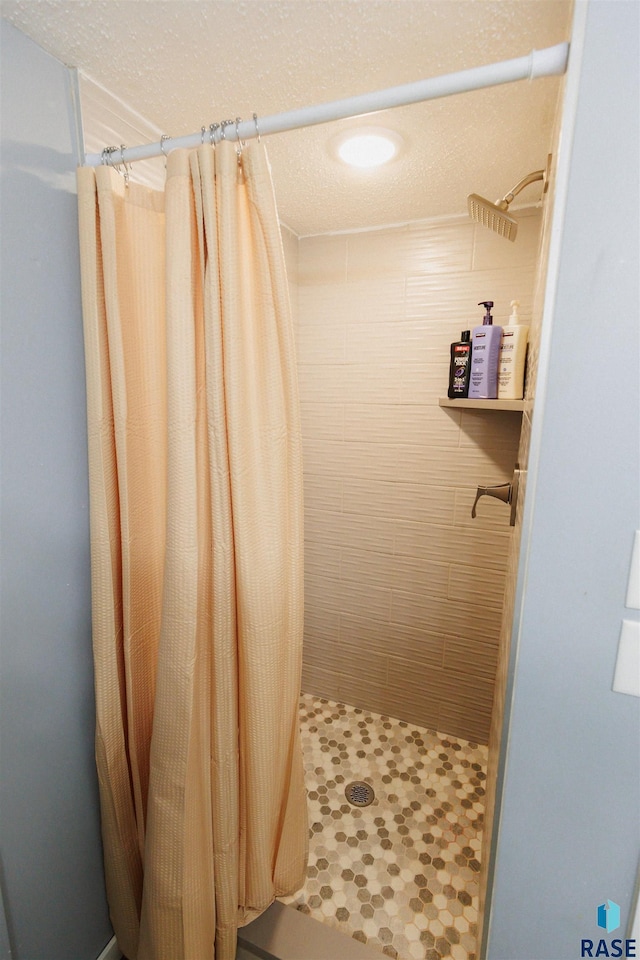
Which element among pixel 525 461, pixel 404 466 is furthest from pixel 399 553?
pixel 525 461

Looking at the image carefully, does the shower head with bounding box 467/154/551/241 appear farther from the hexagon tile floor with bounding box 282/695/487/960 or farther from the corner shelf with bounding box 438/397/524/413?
the hexagon tile floor with bounding box 282/695/487/960

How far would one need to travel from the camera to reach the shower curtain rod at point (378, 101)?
63 cm

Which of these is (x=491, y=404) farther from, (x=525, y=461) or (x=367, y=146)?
(x=367, y=146)

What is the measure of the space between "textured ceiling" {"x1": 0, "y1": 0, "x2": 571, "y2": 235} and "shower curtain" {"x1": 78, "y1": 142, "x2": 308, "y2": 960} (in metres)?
0.19

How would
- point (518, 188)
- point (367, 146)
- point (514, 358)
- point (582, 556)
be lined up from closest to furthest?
point (582, 556) → point (518, 188) → point (367, 146) → point (514, 358)

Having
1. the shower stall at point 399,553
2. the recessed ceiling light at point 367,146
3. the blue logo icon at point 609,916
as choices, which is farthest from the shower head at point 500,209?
the blue logo icon at point 609,916

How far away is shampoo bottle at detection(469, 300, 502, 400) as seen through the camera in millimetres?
1342

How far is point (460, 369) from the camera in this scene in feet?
4.75

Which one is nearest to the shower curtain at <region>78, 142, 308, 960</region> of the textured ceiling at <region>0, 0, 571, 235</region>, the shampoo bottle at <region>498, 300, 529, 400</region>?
the textured ceiling at <region>0, 0, 571, 235</region>

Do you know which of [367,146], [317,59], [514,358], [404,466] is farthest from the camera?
[404,466]

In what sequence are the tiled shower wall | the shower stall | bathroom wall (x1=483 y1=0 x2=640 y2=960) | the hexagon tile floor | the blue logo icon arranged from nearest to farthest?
bathroom wall (x1=483 y1=0 x2=640 y2=960) → the blue logo icon → the hexagon tile floor → the shower stall → the tiled shower wall

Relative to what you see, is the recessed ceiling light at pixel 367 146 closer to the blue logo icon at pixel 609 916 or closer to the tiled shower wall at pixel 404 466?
the tiled shower wall at pixel 404 466

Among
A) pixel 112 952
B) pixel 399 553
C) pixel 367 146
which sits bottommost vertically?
pixel 112 952

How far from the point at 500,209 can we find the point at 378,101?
464mm
